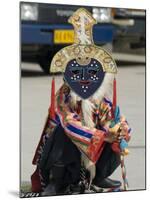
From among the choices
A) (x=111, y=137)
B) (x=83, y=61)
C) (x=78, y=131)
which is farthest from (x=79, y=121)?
(x=83, y=61)

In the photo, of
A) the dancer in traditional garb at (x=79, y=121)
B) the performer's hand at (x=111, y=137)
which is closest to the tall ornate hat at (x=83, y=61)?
the dancer in traditional garb at (x=79, y=121)

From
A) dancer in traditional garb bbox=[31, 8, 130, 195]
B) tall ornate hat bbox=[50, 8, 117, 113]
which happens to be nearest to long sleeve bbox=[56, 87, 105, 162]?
dancer in traditional garb bbox=[31, 8, 130, 195]

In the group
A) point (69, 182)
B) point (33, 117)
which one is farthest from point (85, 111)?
point (33, 117)

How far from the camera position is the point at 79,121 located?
388 centimetres

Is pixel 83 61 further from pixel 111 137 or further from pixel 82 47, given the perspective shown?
pixel 111 137

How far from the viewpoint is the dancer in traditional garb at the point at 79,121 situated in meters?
3.86

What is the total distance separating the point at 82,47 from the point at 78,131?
49 centimetres

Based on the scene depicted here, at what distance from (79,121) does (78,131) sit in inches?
2.4

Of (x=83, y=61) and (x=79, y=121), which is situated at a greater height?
(x=83, y=61)

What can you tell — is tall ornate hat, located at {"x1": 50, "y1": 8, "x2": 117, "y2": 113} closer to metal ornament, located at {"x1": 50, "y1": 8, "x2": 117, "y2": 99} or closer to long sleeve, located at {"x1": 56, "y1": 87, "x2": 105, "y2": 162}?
metal ornament, located at {"x1": 50, "y1": 8, "x2": 117, "y2": 99}

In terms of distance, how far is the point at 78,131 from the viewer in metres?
3.86

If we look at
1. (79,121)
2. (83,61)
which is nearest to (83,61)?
(83,61)

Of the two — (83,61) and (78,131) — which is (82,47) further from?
(78,131)

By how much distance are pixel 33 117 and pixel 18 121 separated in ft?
5.76
